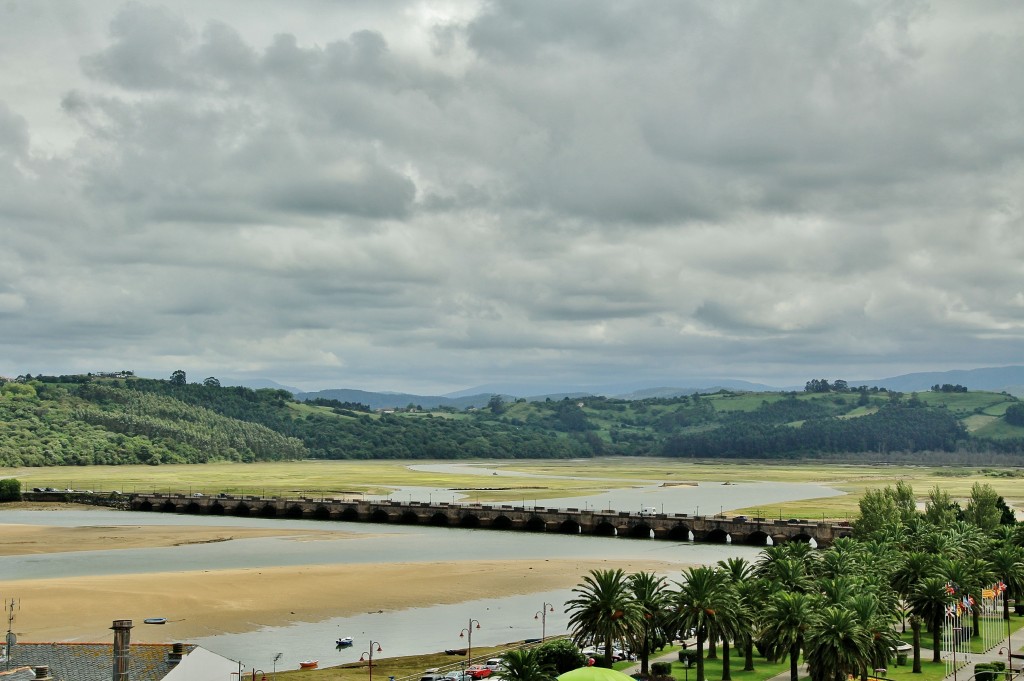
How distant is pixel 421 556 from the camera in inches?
5714

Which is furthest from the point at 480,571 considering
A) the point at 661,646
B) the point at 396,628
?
the point at 661,646

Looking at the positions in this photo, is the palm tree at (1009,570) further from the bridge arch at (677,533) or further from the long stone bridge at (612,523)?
the bridge arch at (677,533)

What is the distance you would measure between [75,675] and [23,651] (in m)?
4.92

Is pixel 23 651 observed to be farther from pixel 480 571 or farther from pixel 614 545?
pixel 614 545

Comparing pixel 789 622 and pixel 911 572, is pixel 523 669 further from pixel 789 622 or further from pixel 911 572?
pixel 911 572

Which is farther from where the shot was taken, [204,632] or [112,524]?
[112,524]

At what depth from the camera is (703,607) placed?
70.7 metres

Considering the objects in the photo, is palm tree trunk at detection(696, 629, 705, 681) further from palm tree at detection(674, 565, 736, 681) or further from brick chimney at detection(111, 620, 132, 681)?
brick chimney at detection(111, 620, 132, 681)

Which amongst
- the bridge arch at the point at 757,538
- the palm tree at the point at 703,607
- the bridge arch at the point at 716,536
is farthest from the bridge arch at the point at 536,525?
the palm tree at the point at 703,607

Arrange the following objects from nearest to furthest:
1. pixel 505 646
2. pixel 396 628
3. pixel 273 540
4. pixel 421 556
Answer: pixel 505 646 → pixel 396 628 → pixel 421 556 → pixel 273 540

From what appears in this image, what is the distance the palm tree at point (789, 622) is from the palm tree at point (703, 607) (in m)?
2.55

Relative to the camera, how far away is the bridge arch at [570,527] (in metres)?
177

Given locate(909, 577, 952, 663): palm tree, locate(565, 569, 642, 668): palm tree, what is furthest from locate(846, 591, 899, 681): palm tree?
locate(565, 569, 642, 668): palm tree

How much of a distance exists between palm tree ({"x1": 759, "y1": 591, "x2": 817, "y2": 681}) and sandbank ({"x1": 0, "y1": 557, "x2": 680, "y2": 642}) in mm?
45093
